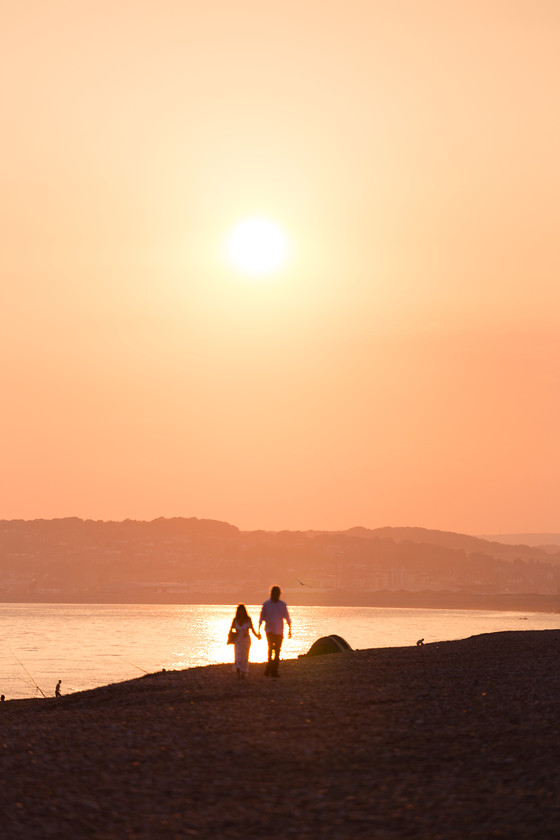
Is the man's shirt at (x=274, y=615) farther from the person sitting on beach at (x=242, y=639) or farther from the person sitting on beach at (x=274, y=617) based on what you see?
the person sitting on beach at (x=242, y=639)

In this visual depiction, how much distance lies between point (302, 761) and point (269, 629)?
9.43 meters

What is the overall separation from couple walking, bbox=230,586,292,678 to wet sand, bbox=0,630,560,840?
146 centimetres

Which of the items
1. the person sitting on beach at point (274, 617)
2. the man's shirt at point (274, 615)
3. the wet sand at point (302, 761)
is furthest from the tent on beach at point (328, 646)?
the wet sand at point (302, 761)

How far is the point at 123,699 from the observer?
23.7 metres

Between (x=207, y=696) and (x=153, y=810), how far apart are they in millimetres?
9659

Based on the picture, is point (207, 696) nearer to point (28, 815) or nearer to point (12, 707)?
point (28, 815)

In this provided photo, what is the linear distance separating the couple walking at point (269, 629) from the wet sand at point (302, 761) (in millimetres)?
1462

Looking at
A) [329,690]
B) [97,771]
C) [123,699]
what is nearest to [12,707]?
[123,699]

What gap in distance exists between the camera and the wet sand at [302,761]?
12.2 meters

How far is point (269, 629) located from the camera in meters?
24.4

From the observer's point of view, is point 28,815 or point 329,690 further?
point 329,690

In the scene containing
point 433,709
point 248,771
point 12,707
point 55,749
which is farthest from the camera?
point 12,707

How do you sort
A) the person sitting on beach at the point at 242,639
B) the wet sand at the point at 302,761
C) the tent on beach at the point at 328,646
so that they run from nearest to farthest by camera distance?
1. the wet sand at the point at 302,761
2. the person sitting on beach at the point at 242,639
3. the tent on beach at the point at 328,646

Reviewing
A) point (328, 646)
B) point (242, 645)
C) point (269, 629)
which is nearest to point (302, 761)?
point (269, 629)
